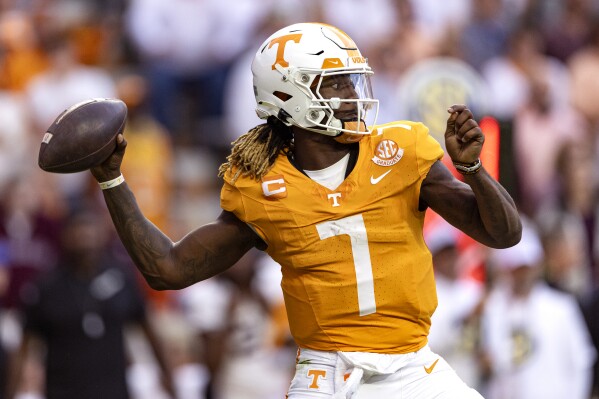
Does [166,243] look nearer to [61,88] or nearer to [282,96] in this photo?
[282,96]

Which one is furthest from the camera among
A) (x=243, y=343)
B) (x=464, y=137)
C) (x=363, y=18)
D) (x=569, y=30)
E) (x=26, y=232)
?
(x=569, y=30)

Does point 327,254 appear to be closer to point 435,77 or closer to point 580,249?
point 435,77

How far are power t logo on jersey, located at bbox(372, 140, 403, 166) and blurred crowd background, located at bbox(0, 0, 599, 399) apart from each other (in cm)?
301

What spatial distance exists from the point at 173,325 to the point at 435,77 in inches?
115

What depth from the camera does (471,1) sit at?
12367 millimetres

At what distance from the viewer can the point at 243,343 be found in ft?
29.0

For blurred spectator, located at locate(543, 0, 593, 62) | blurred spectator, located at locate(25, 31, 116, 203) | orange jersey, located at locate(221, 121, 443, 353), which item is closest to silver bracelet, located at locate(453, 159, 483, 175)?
orange jersey, located at locate(221, 121, 443, 353)

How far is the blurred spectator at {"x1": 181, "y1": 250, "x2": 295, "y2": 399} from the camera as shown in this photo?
28.5ft

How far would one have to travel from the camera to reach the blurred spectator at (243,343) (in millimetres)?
8680

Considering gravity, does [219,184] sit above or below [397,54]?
below

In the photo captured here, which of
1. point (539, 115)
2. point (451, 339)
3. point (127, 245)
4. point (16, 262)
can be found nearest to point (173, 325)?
point (16, 262)

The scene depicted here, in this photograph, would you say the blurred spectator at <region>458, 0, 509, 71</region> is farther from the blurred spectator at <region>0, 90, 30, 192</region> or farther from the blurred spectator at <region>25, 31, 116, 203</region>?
the blurred spectator at <region>0, 90, 30, 192</region>

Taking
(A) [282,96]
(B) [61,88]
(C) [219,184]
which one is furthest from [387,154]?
(C) [219,184]

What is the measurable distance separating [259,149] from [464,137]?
84cm
